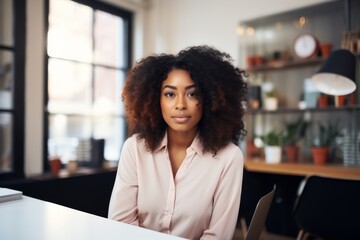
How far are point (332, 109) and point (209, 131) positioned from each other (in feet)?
6.72

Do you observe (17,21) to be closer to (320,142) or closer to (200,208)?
(200,208)

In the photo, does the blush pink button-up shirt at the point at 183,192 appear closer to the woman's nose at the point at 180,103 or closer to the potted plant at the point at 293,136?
the woman's nose at the point at 180,103

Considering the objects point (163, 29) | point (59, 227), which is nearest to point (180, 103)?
point (59, 227)

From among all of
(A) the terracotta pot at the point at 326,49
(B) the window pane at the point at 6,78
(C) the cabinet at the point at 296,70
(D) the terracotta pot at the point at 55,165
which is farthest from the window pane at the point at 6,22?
(A) the terracotta pot at the point at 326,49

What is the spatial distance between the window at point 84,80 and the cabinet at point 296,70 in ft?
5.07

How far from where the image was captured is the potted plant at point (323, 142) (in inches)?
112

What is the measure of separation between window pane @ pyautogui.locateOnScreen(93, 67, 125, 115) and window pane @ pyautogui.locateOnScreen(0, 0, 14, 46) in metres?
0.99

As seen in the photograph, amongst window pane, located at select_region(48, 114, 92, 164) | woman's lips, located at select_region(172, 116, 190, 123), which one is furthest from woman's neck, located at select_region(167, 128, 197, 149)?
window pane, located at select_region(48, 114, 92, 164)

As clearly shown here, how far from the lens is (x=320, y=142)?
2.98 m

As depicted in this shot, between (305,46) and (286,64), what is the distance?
24cm

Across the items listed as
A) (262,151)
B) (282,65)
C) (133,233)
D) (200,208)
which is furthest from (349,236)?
(282,65)

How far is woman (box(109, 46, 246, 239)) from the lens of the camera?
1.24 metres

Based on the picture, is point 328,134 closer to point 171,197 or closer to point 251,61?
point 251,61

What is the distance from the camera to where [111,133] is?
12.6 ft
